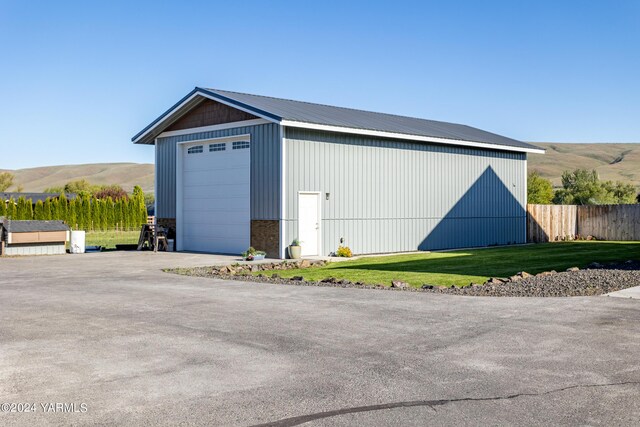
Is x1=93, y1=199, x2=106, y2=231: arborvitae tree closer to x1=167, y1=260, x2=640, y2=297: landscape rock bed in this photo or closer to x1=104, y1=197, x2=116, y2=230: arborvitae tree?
x1=104, y1=197, x2=116, y2=230: arborvitae tree

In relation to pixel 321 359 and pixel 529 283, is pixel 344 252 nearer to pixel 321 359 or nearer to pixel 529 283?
pixel 529 283

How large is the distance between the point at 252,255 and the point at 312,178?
3.31m

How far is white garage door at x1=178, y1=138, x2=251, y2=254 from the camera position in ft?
77.9

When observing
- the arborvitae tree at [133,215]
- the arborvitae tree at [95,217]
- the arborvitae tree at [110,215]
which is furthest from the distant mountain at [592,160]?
the arborvitae tree at [95,217]

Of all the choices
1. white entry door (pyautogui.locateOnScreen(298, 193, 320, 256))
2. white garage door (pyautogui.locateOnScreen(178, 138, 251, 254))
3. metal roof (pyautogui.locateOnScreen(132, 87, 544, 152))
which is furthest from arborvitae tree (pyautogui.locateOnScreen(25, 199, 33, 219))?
white entry door (pyautogui.locateOnScreen(298, 193, 320, 256))

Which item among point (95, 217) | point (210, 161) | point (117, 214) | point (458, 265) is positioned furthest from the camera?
point (117, 214)

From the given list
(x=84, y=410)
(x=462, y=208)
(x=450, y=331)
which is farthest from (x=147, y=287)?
(x=462, y=208)

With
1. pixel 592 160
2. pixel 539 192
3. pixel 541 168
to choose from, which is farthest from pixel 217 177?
pixel 592 160

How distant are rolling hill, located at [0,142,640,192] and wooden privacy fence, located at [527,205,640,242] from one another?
93343 mm

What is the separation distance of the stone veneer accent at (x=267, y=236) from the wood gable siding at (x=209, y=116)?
3.45 metres

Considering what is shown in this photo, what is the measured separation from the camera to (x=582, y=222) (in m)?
35.7

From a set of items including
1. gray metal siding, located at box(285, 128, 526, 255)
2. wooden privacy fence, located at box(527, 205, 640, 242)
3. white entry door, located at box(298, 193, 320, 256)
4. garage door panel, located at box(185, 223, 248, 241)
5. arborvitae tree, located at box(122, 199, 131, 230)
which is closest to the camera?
white entry door, located at box(298, 193, 320, 256)

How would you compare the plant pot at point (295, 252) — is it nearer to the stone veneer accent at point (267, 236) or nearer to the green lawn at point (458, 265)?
the stone veneer accent at point (267, 236)

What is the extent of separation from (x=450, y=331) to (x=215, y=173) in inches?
664
